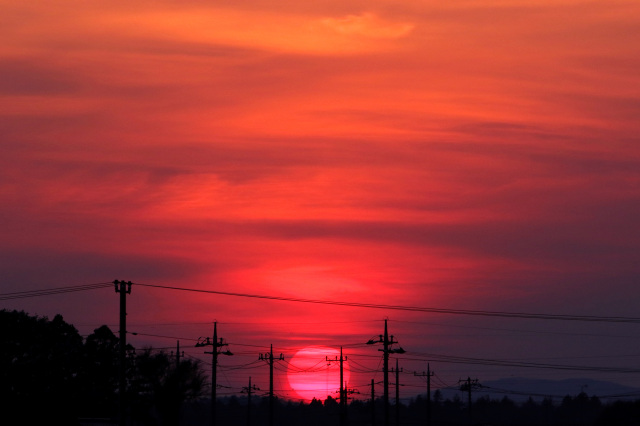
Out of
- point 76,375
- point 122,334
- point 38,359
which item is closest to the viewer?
point 122,334

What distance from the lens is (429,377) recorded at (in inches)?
6378

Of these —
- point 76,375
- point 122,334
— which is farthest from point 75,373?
point 122,334

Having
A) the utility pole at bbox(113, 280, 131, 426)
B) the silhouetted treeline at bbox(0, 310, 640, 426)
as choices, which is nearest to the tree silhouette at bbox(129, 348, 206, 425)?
the silhouetted treeline at bbox(0, 310, 640, 426)

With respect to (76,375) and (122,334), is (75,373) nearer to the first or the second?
(76,375)

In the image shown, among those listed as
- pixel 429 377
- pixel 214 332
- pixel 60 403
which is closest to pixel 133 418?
pixel 214 332

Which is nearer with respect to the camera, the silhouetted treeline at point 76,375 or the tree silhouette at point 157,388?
the silhouetted treeline at point 76,375

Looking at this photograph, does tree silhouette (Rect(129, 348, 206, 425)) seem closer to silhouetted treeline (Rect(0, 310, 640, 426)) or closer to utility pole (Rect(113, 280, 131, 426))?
silhouetted treeline (Rect(0, 310, 640, 426))

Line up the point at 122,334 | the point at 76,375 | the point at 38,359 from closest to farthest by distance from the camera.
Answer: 1. the point at 122,334
2. the point at 38,359
3. the point at 76,375

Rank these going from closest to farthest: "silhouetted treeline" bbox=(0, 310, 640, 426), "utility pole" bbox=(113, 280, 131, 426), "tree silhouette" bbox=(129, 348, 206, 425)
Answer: "utility pole" bbox=(113, 280, 131, 426)
"silhouetted treeline" bbox=(0, 310, 640, 426)
"tree silhouette" bbox=(129, 348, 206, 425)

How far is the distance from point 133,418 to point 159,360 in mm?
9727

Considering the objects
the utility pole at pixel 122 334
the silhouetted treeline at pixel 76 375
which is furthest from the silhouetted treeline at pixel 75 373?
the utility pole at pixel 122 334

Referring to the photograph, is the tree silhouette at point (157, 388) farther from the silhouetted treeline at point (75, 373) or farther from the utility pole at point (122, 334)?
the utility pole at point (122, 334)

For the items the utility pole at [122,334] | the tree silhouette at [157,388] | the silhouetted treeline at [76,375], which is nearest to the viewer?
the utility pole at [122,334]

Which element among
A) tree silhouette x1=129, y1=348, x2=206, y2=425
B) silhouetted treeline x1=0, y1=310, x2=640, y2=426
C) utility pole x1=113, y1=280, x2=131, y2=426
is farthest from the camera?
tree silhouette x1=129, y1=348, x2=206, y2=425
